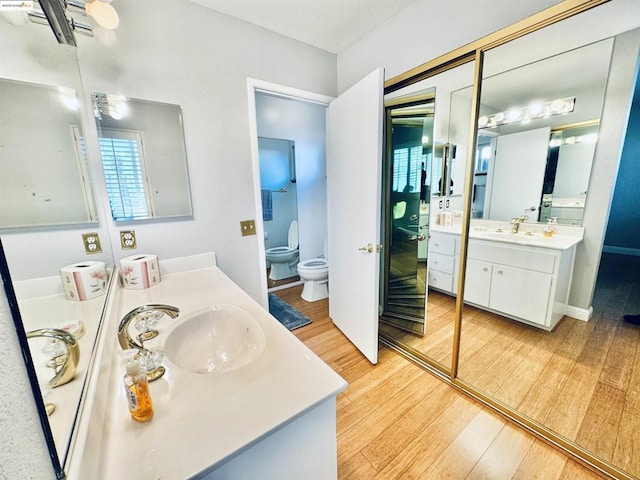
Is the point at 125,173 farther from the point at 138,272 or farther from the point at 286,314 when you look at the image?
the point at 286,314

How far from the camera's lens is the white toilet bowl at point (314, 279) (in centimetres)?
293

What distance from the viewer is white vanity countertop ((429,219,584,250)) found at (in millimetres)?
2115

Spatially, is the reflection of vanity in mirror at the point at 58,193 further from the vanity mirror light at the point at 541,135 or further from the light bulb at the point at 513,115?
the light bulb at the point at 513,115

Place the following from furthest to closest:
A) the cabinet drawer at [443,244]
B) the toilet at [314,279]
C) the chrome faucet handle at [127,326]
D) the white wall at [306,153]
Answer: the white wall at [306,153]
the toilet at [314,279]
the cabinet drawer at [443,244]
the chrome faucet handle at [127,326]

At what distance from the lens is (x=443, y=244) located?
2562mm

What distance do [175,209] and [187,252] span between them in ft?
0.92

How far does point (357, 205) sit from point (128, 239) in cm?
145

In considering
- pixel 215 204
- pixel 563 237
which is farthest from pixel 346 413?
pixel 563 237

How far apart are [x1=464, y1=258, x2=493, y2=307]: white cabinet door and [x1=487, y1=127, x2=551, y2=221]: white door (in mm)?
605

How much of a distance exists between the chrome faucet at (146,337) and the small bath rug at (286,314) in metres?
1.62

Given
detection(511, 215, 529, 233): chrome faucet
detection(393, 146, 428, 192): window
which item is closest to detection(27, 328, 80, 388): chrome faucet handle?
detection(393, 146, 428, 192): window

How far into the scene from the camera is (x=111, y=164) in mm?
1360

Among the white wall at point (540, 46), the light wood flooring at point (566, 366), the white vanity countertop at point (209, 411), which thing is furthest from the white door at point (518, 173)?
the white vanity countertop at point (209, 411)

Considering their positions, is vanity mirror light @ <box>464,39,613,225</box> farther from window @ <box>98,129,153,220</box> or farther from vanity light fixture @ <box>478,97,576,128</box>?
window @ <box>98,129,153,220</box>
